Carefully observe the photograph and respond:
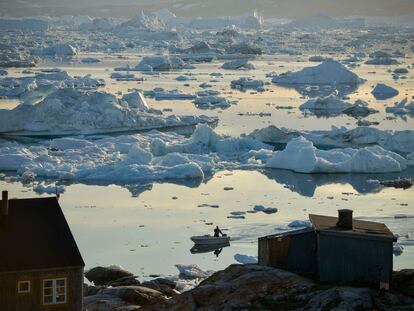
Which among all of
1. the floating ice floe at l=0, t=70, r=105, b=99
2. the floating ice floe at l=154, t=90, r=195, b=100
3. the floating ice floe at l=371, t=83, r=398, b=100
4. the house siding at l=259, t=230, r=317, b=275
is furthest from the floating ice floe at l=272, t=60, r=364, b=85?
the house siding at l=259, t=230, r=317, b=275

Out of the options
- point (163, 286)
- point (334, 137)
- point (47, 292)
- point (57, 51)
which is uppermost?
point (57, 51)

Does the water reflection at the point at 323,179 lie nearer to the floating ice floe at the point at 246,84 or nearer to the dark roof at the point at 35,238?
the dark roof at the point at 35,238

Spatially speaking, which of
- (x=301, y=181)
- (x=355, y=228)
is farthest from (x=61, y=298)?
(x=301, y=181)

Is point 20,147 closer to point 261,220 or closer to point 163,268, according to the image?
point 261,220

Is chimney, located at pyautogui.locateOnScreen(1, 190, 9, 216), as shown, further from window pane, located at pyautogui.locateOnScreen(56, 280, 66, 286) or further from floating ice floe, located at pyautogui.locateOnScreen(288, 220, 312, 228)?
floating ice floe, located at pyautogui.locateOnScreen(288, 220, 312, 228)

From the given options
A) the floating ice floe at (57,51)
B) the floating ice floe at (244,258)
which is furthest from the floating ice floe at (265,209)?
the floating ice floe at (57,51)

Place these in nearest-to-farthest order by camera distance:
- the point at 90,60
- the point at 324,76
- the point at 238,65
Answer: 1. the point at 324,76
2. the point at 238,65
3. the point at 90,60

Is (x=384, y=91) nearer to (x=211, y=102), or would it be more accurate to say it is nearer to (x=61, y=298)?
(x=211, y=102)

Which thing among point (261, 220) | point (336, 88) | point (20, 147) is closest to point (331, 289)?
point (261, 220)
